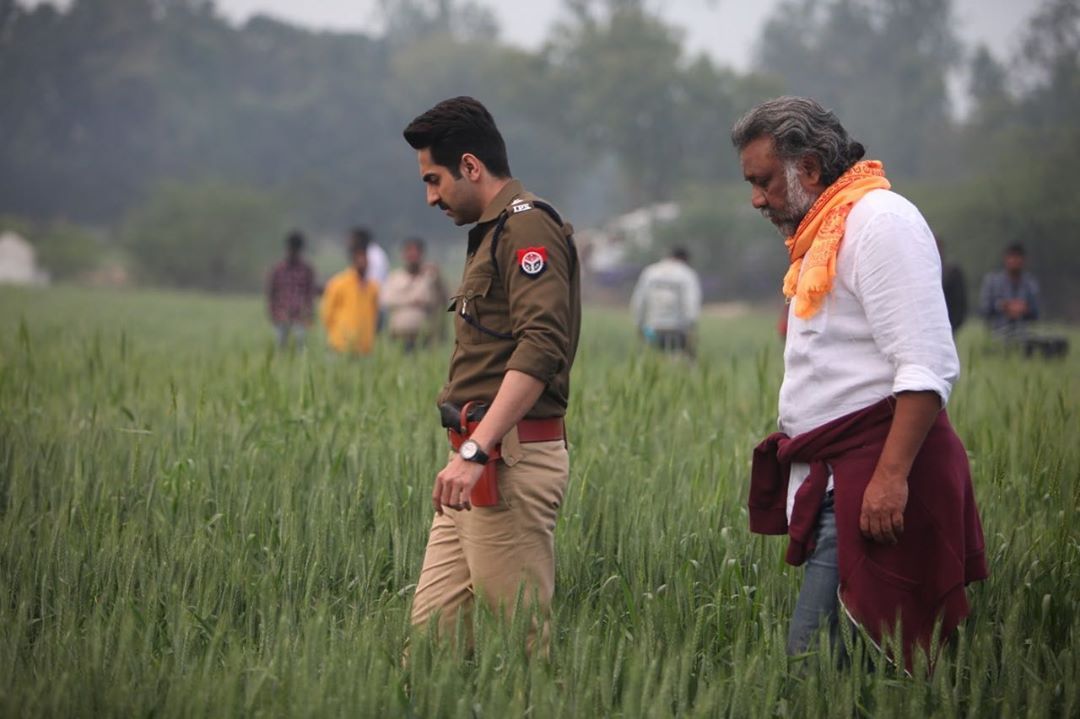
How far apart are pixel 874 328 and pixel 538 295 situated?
2.44ft

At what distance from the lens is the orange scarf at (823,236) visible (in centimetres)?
295

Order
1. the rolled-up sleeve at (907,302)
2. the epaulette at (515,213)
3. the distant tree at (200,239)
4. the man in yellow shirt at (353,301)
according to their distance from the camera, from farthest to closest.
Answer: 1. the distant tree at (200,239)
2. the man in yellow shirt at (353,301)
3. the epaulette at (515,213)
4. the rolled-up sleeve at (907,302)

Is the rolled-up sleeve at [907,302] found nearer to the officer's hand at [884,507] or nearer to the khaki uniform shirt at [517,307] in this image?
the officer's hand at [884,507]

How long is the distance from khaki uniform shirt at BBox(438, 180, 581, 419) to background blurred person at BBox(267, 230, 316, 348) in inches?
359

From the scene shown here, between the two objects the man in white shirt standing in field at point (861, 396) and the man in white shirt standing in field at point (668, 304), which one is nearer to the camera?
the man in white shirt standing in field at point (861, 396)

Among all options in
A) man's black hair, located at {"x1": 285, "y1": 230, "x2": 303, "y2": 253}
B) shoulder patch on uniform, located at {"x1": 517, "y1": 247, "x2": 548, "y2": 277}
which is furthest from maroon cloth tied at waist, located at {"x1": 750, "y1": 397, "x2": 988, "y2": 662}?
man's black hair, located at {"x1": 285, "y1": 230, "x2": 303, "y2": 253}

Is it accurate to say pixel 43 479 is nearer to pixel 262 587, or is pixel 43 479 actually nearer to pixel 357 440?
pixel 357 440

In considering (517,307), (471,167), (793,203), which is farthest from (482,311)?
(793,203)

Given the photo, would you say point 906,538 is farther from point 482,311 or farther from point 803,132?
point 482,311

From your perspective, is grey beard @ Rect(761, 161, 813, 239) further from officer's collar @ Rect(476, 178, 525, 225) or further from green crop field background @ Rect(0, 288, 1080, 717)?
green crop field background @ Rect(0, 288, 1080, 717)

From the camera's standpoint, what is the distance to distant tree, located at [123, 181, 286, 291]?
46.6 m

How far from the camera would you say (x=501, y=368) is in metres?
3.18

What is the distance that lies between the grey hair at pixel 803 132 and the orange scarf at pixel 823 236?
0.13 feet

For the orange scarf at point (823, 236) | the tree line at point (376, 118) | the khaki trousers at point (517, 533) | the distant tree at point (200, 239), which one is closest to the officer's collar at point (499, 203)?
the khaki trousers at point (517, 533)
